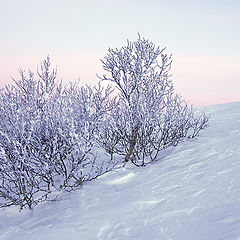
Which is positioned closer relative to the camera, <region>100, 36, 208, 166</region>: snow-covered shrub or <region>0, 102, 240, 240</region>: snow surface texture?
<region>0, 102, 240, 240</region>: snow surface texture

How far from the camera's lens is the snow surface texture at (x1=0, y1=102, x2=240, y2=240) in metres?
4.16

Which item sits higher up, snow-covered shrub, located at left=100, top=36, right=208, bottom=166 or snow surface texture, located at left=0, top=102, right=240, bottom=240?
snow-covered shrub, located at left=100, top=36, right=208, bottom=166

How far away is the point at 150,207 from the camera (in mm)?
5090

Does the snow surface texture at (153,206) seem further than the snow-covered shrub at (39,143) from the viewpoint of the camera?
No

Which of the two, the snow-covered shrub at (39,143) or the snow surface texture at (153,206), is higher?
the snow-covered shrub at (39,143)

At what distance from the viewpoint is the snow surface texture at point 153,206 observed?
4156 millimetres

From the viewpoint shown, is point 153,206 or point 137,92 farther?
point 137,92

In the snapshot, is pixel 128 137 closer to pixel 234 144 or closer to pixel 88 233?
pixel 234 144

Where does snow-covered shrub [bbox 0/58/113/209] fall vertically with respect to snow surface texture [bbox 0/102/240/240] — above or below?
above

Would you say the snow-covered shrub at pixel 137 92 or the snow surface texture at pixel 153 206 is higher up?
the snow-covered shrub at pixel 137 92

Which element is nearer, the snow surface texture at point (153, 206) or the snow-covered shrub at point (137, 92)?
the snow surface texture at point (153, 206)

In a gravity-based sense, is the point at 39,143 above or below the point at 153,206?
above

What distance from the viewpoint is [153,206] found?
5.10 m

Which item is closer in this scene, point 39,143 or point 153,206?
point 153,206
